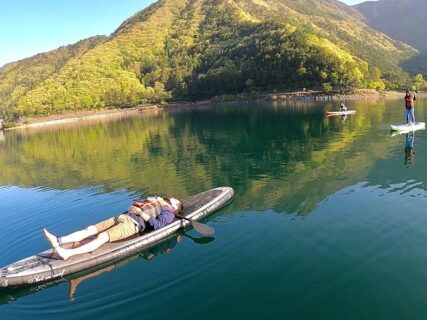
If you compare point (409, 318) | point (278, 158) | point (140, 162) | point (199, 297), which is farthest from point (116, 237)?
point (140, 162)

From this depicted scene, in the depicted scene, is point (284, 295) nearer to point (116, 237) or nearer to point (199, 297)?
point (199, 297)

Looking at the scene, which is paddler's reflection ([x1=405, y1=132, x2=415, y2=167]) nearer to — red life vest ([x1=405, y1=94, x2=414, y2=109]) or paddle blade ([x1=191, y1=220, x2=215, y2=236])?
red life vest ([x1=405, y1=94, x2=414, y2=109])

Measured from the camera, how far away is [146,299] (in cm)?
1531

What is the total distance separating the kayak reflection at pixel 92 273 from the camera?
1661 cm

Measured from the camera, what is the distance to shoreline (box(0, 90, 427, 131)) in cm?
14450

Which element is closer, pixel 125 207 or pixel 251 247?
pixel 251 247

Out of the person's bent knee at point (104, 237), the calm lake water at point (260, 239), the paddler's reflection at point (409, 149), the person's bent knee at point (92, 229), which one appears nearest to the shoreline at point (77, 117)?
the calm lake water at point (260, 239)

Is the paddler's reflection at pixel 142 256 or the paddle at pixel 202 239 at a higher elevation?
the paddle at pixel 202 239

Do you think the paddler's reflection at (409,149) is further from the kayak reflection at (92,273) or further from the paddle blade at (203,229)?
the kayak reflection at (92,273)

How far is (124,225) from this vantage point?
62.9 ft

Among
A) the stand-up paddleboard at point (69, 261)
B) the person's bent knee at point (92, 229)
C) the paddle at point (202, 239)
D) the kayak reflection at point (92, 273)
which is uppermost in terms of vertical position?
the person's bent knee at point (92, 229)

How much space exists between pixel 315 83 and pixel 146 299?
480ft

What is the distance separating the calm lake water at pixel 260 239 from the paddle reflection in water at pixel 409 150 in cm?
31

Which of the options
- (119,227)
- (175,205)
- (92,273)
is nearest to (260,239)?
(175,205)
